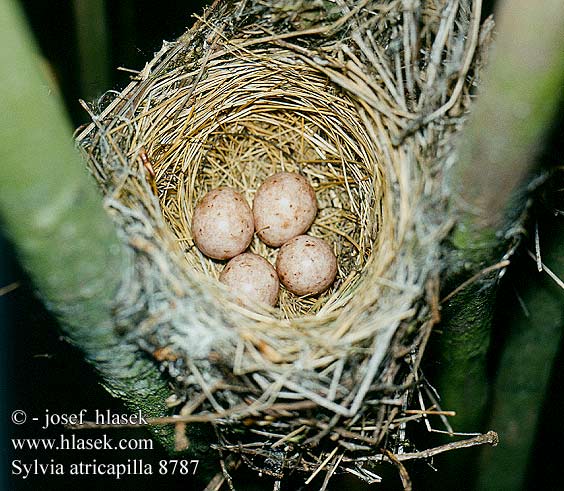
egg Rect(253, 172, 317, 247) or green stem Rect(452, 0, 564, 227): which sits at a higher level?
egg Rect(253, 172, 317, 247)

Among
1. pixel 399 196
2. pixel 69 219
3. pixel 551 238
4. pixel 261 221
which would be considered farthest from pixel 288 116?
pixel 69 219

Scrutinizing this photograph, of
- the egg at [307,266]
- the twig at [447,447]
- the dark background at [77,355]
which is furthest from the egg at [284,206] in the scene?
the twig at [447,447]

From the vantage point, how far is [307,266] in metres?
1.29

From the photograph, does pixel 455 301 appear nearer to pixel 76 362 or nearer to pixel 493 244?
pixel 493 244

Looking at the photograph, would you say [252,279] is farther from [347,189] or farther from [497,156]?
[497,156]

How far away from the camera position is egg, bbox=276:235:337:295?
129cm

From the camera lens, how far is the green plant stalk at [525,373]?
3.88 ft

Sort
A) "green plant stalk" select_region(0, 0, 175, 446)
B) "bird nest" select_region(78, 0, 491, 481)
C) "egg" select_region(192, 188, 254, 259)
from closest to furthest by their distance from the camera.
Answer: "green plant stalk" select_region(0, 0, 175, 446), "bird nest" select_region(78, 0, 491, 481), "egg" select_region(192, 188, 254, 259)

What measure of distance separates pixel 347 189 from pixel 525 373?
1.70 feet

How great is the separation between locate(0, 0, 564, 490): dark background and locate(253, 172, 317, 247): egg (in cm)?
37

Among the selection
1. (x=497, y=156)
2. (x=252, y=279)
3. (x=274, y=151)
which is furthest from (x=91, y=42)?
(x=497, y=156)

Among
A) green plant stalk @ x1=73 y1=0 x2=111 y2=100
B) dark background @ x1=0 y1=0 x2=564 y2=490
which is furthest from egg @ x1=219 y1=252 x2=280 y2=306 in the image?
green plant stalk @ x1=73 y1=0 x2=111 y2=100

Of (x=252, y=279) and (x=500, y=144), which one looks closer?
(x=500, y=144)

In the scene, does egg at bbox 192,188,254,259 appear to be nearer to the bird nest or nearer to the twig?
the bird nest
